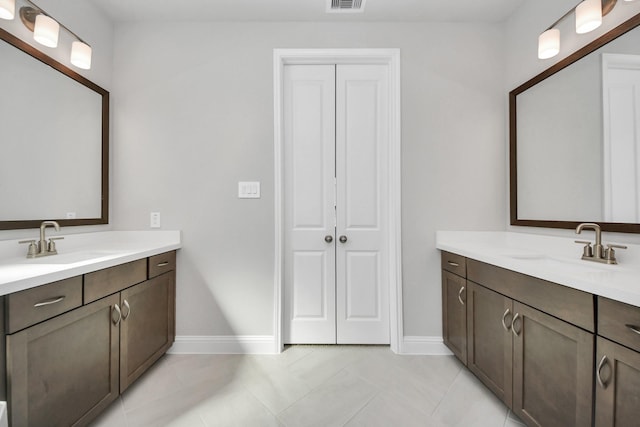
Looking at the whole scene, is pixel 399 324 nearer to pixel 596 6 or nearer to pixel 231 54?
pixel 596 6

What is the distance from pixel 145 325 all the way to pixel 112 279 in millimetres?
442

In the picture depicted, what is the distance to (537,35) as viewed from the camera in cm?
179

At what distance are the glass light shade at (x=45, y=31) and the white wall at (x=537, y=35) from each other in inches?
115

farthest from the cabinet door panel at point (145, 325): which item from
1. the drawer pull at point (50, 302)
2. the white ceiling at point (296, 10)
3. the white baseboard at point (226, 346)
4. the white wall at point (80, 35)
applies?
the white ceiling at point (296, 10)

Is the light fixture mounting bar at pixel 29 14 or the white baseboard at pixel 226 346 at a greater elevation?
the light fixture mounting bar at pixel 29 14

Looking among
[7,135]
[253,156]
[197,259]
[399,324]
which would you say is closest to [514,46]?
[253,156]

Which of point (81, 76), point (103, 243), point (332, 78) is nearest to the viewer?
point (81, 76)

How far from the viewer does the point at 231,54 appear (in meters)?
2.07

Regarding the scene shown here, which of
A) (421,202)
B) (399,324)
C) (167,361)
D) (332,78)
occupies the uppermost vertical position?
(332,78)

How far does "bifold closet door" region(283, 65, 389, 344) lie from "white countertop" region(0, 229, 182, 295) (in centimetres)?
98

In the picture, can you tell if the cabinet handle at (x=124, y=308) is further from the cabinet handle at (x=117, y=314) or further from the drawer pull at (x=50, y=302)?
the drawer pull at (x=50, y=302)

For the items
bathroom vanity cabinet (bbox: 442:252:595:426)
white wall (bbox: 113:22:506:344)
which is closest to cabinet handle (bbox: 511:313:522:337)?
bathroom vanity cabinet (bbox: 442:252:595:426)

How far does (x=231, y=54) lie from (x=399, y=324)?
241 centimetres

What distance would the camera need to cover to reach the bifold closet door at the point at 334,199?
2148 millimetres
